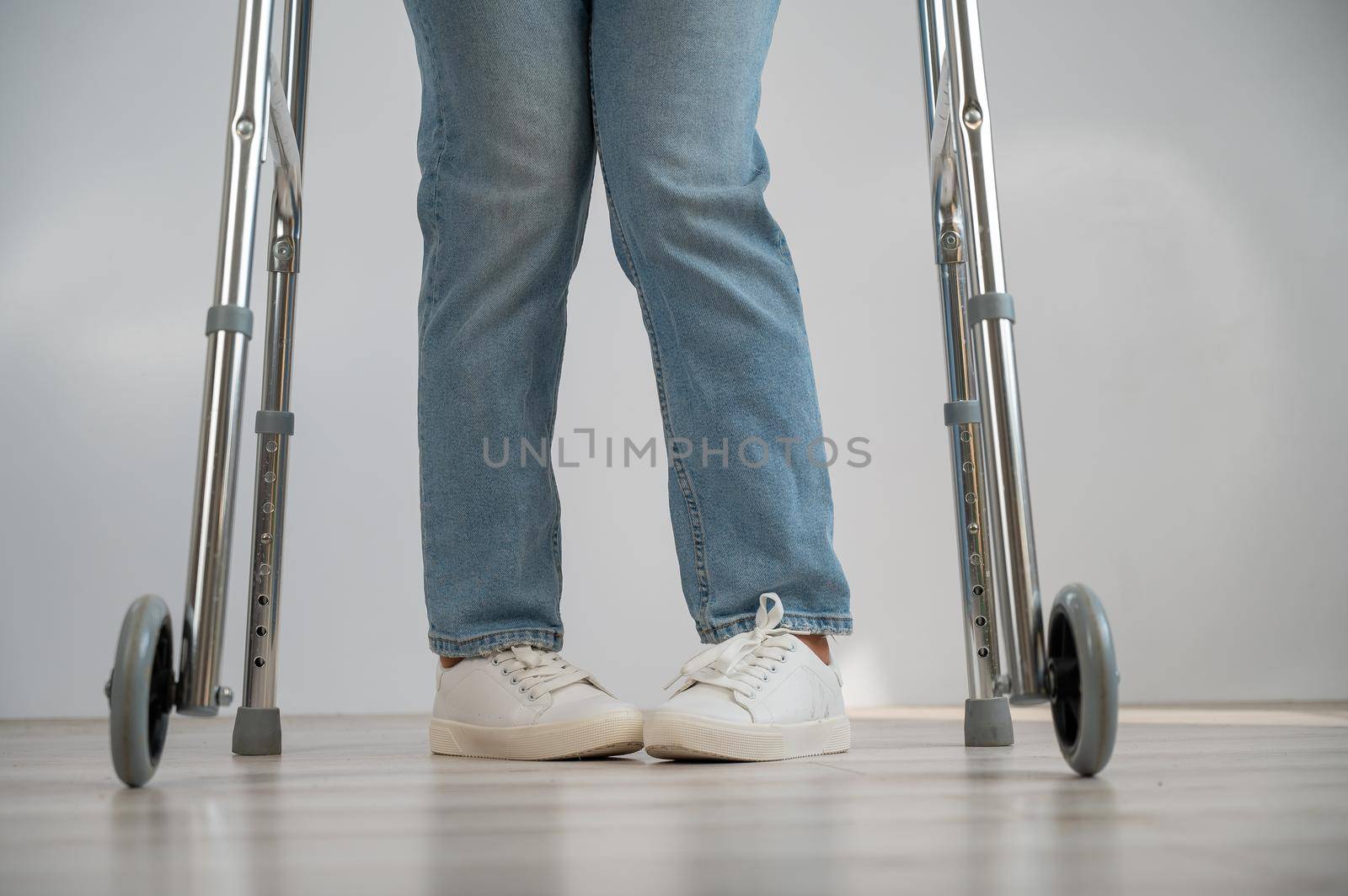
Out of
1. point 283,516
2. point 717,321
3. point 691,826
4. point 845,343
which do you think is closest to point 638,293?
point 717,321

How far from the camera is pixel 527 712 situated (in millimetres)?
821

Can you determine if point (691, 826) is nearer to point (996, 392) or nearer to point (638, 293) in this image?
point (996, 392)

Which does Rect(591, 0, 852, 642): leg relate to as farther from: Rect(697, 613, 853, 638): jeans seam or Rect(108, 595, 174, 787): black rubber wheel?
Rect(108, 595, 174, 787): black rubber wheel

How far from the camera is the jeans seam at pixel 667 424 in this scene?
89 centimetres

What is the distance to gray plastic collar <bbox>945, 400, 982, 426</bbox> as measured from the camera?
1037mm

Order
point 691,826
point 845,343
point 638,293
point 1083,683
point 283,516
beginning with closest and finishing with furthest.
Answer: point 691,826, point 1083,683, point 638,293, point 283,516, point 845,343

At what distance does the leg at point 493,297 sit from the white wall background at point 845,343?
1.11 m

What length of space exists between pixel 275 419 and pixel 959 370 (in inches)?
25.9

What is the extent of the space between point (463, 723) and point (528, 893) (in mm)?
547

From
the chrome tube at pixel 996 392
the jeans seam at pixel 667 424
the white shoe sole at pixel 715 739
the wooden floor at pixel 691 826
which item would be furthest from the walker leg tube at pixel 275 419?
the chrome tube at pixel 996 392

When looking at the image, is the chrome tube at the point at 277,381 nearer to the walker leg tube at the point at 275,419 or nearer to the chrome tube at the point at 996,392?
the walker leg tube at the point at 275,419

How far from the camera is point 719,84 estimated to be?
90 centimetres

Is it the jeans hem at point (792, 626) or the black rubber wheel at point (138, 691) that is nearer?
the black rubber wheel at point (138, 691)

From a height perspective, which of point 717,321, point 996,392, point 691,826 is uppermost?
point 717,321
